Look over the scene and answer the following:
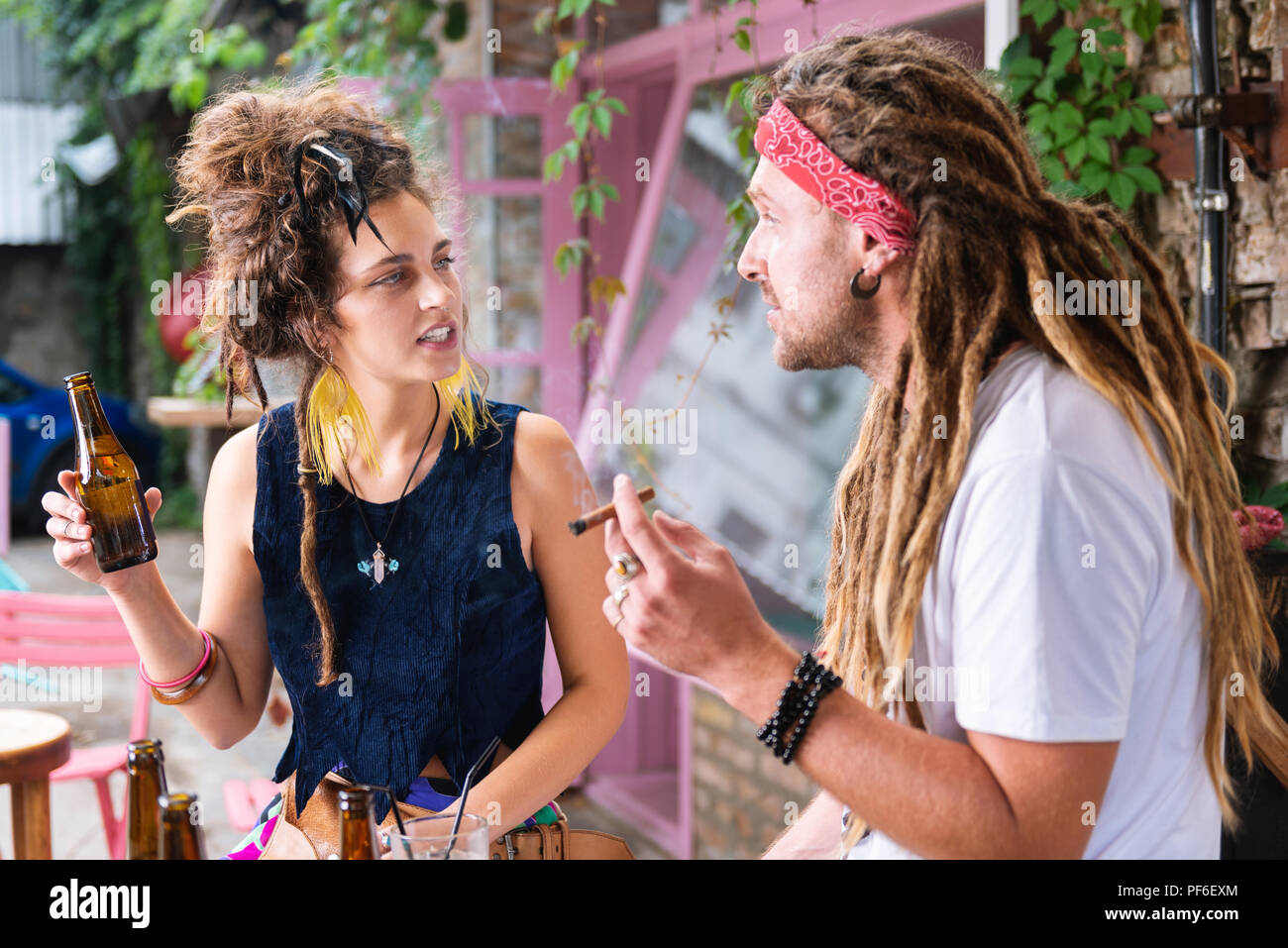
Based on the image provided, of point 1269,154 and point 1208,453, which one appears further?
point 1269,154

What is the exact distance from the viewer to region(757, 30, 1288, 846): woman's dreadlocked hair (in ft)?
3.94

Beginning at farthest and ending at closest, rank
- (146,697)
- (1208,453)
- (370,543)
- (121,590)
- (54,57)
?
(54,57)
(146,697)
(370,543)
(121,590)
(1208,453)

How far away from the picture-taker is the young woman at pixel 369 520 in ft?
5.64

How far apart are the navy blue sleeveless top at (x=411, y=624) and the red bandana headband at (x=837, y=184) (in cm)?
68

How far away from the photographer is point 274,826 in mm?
1716

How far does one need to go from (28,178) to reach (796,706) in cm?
1127

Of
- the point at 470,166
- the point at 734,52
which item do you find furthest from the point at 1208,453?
the point at 470,166

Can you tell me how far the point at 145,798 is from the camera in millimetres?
1213

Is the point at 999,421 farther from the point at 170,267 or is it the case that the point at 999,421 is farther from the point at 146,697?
the point at 170,267

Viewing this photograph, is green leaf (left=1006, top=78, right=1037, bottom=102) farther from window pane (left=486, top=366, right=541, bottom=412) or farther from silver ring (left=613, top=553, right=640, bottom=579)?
window pane (left=486, top=366, right=541, bottom=412)

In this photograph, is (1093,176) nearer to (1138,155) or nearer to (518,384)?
(1138,155)

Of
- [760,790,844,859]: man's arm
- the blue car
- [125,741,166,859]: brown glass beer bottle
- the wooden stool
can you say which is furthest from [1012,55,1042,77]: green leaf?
the blue car

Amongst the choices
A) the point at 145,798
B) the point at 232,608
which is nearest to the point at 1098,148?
the point at 232,608
